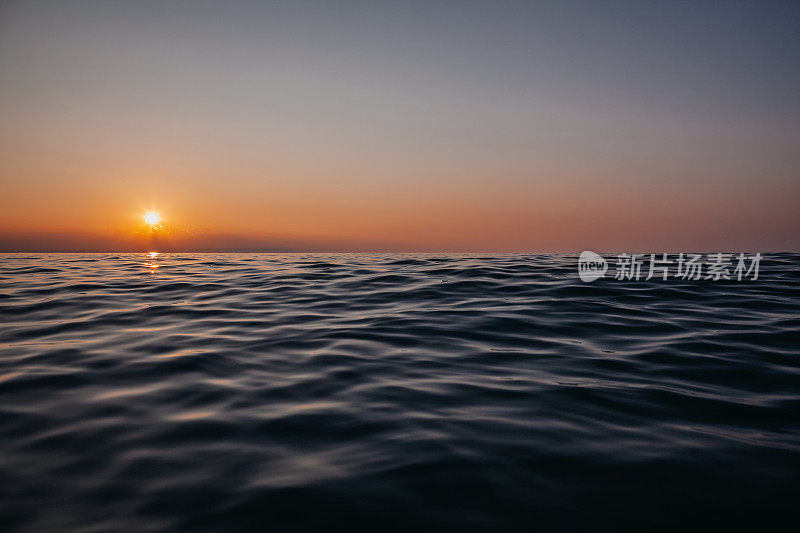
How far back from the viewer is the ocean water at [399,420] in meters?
2.43

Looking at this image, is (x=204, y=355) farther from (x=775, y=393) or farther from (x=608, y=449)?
(x=775, y=393)

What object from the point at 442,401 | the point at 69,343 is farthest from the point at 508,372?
the point at 69,343

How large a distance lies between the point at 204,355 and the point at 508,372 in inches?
142

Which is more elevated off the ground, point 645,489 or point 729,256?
point 729,256

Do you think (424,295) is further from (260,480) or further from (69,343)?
(260,480)

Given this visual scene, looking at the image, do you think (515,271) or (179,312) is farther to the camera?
(515,271)

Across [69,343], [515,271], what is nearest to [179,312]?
[69,343]

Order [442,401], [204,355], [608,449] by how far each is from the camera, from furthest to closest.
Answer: [204,355]
[442,401]
[608,449]

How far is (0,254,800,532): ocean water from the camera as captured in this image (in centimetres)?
243

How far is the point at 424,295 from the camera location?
986cm

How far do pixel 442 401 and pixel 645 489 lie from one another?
173cm

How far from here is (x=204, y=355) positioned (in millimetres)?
5332

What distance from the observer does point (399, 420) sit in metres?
3.55

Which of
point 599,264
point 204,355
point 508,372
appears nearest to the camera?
point 508,372
